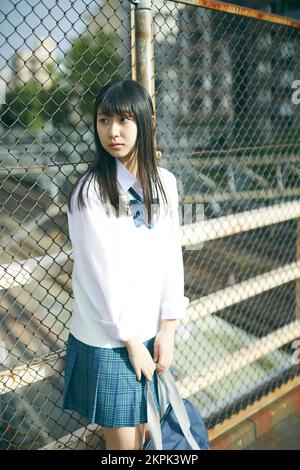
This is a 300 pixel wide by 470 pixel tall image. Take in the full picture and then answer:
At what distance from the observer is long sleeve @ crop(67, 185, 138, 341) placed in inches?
59.1

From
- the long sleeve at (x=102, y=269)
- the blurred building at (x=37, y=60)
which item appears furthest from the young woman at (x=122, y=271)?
the blurred building at (x=37, y=60)

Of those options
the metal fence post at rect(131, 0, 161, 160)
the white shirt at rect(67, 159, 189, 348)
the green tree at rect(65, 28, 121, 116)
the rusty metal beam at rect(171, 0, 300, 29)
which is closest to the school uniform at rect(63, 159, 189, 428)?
the white shirt at rect(67, 159, 189, 348)

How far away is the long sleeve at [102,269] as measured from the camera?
1.50 m

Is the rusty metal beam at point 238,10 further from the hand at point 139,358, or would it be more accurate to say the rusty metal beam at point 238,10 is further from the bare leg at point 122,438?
the bare leg at point 122,438

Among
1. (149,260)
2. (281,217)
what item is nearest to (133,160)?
(149,260)

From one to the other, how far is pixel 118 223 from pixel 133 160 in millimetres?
249

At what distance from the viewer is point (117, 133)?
1.53 meters

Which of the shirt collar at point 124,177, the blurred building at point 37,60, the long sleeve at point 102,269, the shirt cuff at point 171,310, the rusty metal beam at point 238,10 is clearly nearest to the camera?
the long sleeve at point 102,269

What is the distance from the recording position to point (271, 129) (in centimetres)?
430

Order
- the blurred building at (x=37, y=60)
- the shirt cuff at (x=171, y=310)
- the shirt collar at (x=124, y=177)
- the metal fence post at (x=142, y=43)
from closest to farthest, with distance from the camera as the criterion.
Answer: the shirt collar at (x=124, y=177) → the shirt cuff at (x=171, y=310) → the blurred building at (x=37, y=60) → the metal fence post at (x=142, y=43)

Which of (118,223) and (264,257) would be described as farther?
(264,257)

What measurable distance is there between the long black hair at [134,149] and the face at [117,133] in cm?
2

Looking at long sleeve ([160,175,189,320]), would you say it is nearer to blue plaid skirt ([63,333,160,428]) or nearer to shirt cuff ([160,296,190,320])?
shirt cuff ([160,296,190,320])
